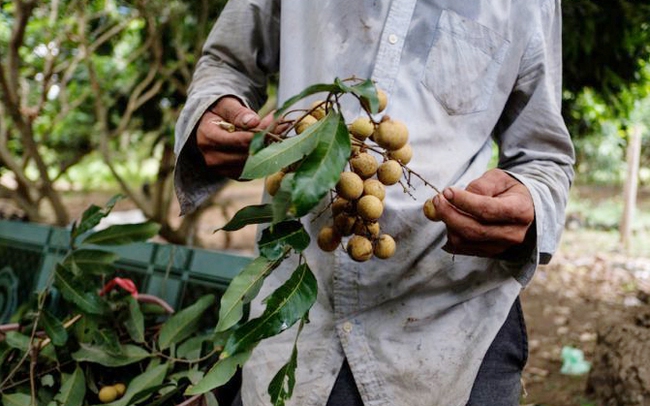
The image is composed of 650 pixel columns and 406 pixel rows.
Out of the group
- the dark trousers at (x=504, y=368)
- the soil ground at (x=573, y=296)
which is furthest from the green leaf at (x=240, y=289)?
the soil ground at (x=573, y=296)

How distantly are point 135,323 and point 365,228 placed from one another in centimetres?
85

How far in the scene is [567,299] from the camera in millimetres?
4469

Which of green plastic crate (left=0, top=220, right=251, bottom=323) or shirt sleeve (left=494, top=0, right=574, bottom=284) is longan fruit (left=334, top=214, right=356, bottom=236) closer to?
shirt sleeve (left=494, top=0, right=574, bottom=284)

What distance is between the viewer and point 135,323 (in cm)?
150

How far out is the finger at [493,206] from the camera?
2.78ft

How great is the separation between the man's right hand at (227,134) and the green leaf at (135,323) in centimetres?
69

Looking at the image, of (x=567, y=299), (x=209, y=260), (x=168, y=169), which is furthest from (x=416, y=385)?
(x=567, y=299)

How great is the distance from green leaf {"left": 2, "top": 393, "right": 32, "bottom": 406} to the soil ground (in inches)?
76.3

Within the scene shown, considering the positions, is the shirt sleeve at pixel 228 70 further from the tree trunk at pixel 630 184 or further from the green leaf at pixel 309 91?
the tree trunk at pixel 630 184

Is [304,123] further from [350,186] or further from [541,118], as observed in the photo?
[541,118]

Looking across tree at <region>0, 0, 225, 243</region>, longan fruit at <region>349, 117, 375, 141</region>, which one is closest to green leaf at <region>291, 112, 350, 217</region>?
longan fruit at <region>349, 117, 375, 141</region>

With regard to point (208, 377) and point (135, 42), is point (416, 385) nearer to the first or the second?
point (208, 377)

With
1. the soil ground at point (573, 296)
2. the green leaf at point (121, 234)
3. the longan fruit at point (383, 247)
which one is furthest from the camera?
the soil ground at point (573, 296)

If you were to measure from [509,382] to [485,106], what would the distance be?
0.55 metres
